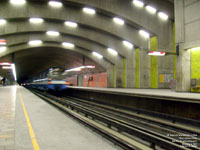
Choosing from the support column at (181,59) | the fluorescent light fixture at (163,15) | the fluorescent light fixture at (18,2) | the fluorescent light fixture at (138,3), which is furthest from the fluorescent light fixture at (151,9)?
the fluorescent light fixture at (18,2)

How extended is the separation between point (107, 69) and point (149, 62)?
8214mm

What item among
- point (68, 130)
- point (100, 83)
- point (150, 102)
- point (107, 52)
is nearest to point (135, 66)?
point (107, 52)

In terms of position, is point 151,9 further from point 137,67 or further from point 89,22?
point 137,67

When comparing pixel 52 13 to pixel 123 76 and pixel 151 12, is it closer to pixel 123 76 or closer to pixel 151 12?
pixel 151 12

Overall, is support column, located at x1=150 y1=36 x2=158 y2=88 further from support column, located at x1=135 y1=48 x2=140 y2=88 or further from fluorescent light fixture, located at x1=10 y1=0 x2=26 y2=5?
fluorescent light fixture, located at x1=10 y1=0 x2=26 y2=5

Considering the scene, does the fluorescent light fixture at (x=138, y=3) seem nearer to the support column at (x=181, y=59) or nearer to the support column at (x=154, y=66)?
the support column at (x=154, y=66)

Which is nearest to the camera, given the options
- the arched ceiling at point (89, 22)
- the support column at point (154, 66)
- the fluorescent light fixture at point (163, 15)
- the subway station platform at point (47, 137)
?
the subway station platform at point (47, 137)

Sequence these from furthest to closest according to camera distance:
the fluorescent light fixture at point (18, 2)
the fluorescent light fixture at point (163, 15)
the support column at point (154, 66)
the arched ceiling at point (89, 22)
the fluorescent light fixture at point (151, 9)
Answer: the support column at point (154, 66) < the fluorescent light fixture at point (163, 15) < the fluorescent light fixture at point (151, 9) < the arched ceiling at point (89, 22) < the fluorescent light fixture at point (18, 2)

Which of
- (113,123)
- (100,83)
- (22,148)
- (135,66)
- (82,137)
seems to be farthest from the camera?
(100,83)

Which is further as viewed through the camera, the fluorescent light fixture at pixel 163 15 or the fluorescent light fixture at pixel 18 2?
the fluorescent light fixture at pixel 163 15

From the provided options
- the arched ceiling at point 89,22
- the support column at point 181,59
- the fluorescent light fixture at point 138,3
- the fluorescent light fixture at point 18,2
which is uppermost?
the fluorescent light fixture at point 138,3

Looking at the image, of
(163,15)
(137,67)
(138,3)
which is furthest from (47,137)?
(137,67)

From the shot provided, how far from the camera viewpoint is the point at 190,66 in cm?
1346

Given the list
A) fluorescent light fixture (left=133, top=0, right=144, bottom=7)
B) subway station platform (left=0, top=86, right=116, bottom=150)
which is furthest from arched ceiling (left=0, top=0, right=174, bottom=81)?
subway station platform (left=0, top=86, right=116, bottom=150)
